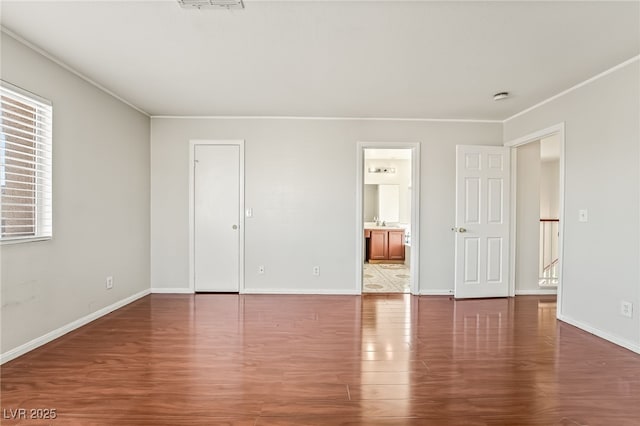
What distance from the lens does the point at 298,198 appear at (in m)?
4.58

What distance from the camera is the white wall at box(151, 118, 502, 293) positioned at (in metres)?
4.55

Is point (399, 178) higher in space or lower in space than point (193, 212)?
higher

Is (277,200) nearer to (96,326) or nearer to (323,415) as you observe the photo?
(96,326)

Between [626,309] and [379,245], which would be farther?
[379,245]

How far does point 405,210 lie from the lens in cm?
780

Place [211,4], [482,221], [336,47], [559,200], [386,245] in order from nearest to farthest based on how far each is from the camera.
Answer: [211,4]
[336,47]
[559,200]
[482,221]
[386,245]

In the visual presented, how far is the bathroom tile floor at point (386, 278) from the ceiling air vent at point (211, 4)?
387 cm

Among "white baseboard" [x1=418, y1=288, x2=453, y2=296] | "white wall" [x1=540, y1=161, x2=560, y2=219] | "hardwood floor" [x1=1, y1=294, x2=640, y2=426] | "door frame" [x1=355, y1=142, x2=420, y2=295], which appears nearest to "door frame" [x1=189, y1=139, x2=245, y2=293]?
"hardwood floor" [x1=1, y1=294, x2=640, y2=426]

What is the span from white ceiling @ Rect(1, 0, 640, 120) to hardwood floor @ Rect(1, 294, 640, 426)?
248 cm

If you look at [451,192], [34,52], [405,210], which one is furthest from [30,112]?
[405,210]

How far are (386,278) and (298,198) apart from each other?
2323mm

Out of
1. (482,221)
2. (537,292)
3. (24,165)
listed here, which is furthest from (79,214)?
(537,292)

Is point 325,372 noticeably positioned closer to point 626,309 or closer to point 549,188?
point 626,309

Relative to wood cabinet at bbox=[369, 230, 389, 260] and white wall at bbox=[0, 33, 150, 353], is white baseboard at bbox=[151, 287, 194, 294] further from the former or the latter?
wood cabinet at bbox=[369, 230, 389, 260]
